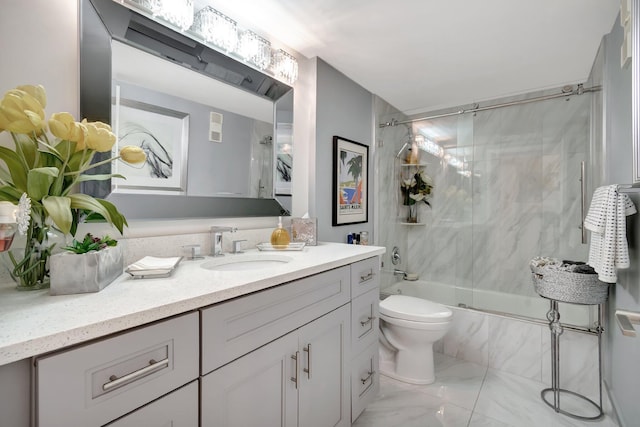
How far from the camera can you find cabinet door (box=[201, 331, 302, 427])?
2.88 ft

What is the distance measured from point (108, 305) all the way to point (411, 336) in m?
1.84

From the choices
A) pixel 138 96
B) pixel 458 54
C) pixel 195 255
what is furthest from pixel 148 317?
pixel 458 54

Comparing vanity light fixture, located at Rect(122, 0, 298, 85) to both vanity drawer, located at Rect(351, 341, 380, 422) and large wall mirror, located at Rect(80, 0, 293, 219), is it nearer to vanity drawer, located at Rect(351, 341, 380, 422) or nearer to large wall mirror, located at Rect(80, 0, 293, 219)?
large wall mirror, located at Rect(80, 0, 293, 219)

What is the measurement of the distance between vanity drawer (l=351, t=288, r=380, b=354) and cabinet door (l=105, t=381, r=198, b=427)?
902mm

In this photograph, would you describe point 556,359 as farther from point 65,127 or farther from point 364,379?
point 65,127

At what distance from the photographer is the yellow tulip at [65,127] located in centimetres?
82

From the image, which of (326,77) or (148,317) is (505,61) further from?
(148,317)

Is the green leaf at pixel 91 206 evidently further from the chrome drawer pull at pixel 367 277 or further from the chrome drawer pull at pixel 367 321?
the chrome drawer pull at pixel 367 321

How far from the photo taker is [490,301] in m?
2.81

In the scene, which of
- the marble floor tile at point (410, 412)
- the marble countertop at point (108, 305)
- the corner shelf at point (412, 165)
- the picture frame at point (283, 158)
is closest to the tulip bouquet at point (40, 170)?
the marble countertop at point (108, 305)

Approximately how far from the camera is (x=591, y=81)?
235cm

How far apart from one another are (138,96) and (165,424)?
1177 millimetres

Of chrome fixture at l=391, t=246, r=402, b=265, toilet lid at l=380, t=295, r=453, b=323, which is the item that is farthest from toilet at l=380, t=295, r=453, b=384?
chrome fixture at l=391, t=246, r=402, b=265

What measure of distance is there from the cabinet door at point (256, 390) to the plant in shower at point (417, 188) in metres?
2.47
